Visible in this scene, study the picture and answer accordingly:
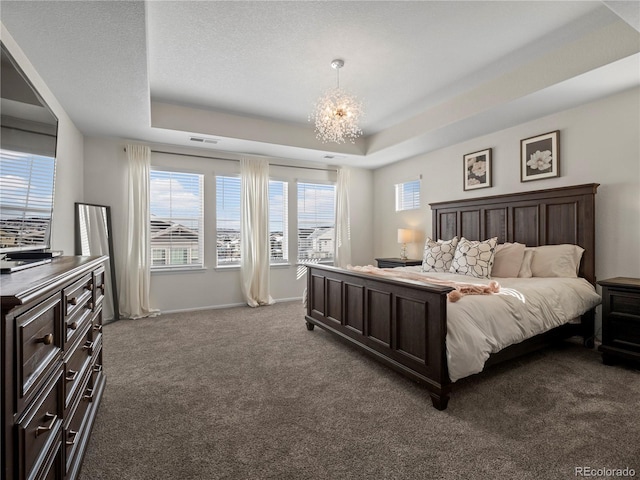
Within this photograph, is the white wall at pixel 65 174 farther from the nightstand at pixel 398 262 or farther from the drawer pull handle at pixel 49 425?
the nightstand at pixel 398 262

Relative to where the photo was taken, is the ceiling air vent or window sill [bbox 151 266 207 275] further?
window sill [bbox 151 266 207 275]

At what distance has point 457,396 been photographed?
2.40 m

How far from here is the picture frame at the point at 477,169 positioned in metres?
4.65

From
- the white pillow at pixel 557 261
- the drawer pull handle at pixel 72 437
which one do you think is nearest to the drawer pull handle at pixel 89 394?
the drawer pull handle at pixel 72 437

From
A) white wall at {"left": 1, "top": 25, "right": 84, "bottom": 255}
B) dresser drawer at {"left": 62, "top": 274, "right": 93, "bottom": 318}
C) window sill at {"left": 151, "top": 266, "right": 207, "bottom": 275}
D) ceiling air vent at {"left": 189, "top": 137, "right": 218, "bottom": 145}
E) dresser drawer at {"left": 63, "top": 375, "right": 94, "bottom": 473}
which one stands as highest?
ceiling air vent at {"left": 189, "top": 137, "right": 218, "bottom": 145}

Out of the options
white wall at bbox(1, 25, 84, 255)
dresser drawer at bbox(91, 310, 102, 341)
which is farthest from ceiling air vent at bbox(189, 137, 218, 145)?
dresser drawer at bbox(91, 310, 102, 341)

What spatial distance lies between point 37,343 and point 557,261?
436cm

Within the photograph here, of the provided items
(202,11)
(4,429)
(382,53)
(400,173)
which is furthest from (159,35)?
(400,173)

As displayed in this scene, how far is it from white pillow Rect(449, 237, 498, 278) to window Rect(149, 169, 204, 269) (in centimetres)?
387

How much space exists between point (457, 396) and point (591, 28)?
128 inches

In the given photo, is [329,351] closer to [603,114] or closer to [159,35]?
[159,35]

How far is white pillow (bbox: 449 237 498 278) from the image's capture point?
3.81m

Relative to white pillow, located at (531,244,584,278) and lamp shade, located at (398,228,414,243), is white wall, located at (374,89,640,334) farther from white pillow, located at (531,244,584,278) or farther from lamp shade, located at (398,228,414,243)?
lamp shade, located at (398,228,414,243)

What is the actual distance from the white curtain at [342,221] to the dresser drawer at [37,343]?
5269 mm
